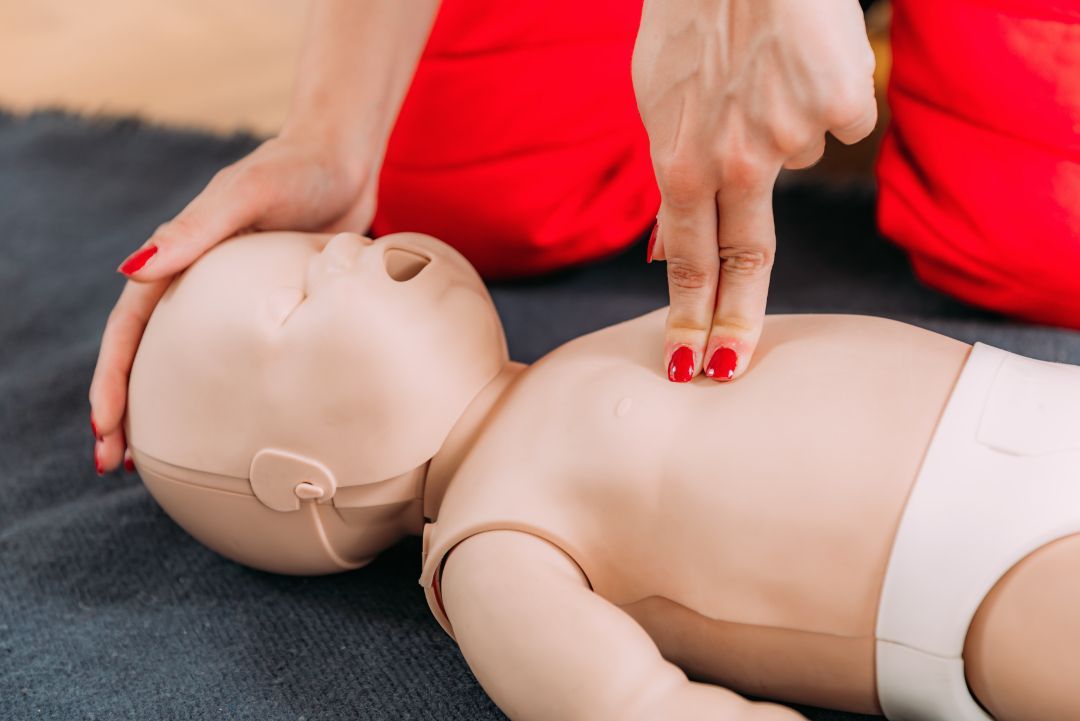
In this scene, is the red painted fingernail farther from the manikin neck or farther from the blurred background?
the blurred background

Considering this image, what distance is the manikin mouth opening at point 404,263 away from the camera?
0.99m

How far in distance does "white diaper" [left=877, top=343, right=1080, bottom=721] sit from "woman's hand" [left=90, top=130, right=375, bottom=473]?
0.67 metres

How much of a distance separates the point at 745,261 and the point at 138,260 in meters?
0.54

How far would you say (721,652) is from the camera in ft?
2.60

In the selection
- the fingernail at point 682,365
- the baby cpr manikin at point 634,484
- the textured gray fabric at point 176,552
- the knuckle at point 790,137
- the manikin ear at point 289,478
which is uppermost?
the knuckle at point 790,137

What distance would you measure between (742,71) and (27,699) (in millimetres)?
742

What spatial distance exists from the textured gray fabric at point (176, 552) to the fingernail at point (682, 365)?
0.89 feet

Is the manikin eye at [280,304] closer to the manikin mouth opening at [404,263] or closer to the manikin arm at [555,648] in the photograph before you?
the manikin mouth opening at [404,263]

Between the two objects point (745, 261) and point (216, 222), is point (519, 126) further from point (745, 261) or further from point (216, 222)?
point (745, 261)

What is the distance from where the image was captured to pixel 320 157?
1.20 m

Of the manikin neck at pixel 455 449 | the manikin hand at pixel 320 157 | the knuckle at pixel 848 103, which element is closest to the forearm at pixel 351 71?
the manikin hand at pixel 320 157

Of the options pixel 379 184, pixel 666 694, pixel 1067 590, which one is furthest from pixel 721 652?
pixel 379 184

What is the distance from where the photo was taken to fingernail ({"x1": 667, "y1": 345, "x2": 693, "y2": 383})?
84 centimetres

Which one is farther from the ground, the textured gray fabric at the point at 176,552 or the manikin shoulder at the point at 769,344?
the manikin shoulder at the point at 769,344
